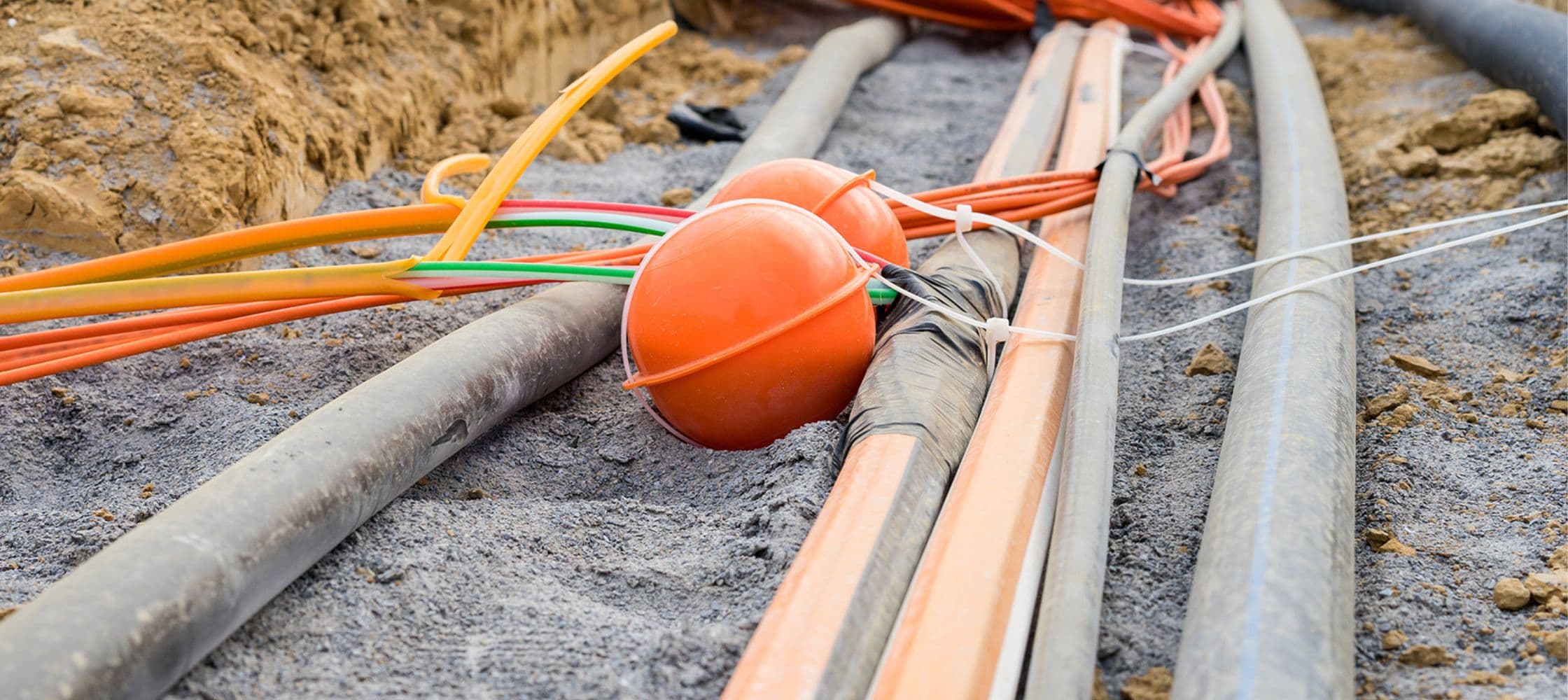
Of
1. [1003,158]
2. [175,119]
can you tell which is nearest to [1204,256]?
[1003,158]

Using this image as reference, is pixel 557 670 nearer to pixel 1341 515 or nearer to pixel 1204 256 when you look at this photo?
pixel 1341 515

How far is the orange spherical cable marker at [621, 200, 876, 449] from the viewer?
2230 millimetres

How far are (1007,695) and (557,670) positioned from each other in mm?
656

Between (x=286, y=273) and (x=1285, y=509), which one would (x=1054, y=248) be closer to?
(x=1285, y=509)

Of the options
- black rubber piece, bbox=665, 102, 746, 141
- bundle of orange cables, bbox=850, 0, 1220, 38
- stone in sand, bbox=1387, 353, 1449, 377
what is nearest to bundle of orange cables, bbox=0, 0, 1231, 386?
stone in sand, bbox=1387, 353, 1449, 377

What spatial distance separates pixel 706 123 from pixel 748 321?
2.52 m

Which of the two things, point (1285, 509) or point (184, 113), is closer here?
point (1285, 509)

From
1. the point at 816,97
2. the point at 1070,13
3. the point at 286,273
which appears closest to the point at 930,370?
the point at 286,273

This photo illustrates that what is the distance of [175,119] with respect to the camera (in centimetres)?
318

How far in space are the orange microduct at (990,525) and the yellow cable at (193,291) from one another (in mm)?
1240

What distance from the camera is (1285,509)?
5.80 feet

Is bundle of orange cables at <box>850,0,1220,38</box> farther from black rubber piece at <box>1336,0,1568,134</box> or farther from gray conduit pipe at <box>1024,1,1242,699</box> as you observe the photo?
gray conduit pipe at <box>1024,1,1242,699</box>

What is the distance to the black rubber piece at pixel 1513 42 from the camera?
3.75 meters

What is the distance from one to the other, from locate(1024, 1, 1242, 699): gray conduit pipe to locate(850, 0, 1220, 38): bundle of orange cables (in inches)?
123
